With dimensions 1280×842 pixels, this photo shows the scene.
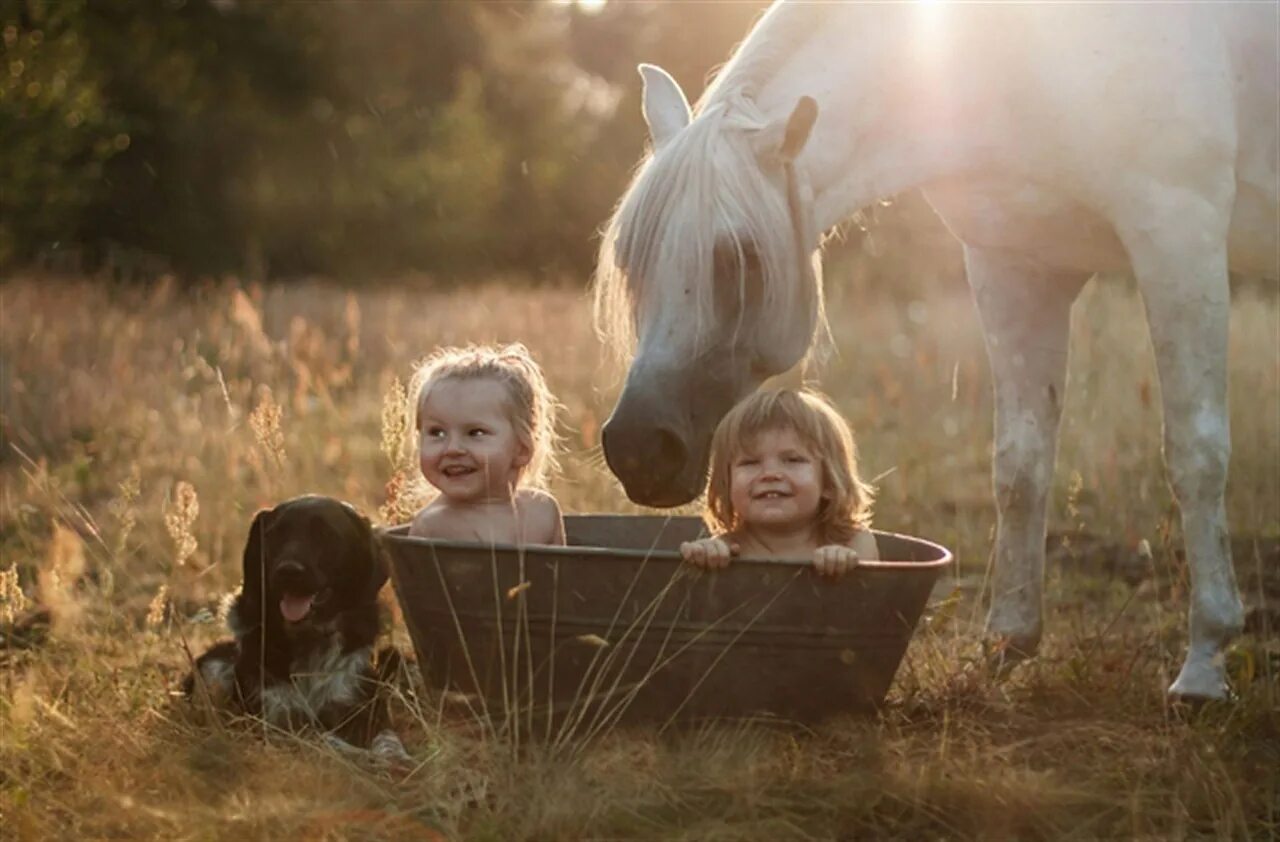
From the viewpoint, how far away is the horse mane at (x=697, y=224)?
3197mm

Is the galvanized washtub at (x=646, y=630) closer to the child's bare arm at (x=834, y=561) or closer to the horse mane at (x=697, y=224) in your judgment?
the child's bare arm at (x=834, y=561)

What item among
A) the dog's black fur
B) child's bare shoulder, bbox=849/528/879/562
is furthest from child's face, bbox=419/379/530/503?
child's bare shoulder, bbox=849/528/879/562

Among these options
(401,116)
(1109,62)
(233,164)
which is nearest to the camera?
(1109,62)

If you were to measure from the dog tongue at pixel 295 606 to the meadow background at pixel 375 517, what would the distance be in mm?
219

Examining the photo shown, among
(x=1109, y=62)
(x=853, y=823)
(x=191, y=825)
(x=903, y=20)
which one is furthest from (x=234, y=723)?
(x=1109, y=62)

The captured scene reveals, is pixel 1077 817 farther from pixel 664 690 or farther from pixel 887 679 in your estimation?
pixel 664 690

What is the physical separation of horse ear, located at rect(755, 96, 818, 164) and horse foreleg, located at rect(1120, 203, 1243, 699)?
34.1 inches

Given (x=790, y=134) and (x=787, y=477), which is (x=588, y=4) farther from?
(x=787, y=477)

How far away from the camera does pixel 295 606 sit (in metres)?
3.15

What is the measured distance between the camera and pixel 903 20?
3.76 meters

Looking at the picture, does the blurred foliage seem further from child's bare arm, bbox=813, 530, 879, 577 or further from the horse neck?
child's bare arm, bbox=813, 530, 879, 577

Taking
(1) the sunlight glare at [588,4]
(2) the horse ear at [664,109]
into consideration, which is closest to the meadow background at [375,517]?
(2) the horse ear at [664,109]

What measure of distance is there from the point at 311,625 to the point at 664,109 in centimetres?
141

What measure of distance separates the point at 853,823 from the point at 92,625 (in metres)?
2.49
